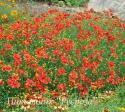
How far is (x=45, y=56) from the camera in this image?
7574 millimetres

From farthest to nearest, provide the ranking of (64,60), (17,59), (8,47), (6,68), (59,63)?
(59,63) → (8,47) → (64,60) → (17,59) → (6,68)

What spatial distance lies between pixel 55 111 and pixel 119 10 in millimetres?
7599

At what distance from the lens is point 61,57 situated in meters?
7.63

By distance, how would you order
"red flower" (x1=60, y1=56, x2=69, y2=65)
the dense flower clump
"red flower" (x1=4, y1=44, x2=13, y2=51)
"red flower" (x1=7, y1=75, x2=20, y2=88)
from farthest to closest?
"red flower" (x1=4, y1=44, x2=13, y2=51) → "red flower" (x1=60, y1=56, x2=69, y2=65) → the dense flower clump → "red flower" (x1=7, y1=75, x2=20, y2=88)

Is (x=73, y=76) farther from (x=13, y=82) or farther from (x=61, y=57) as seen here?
(x=13, y=82)

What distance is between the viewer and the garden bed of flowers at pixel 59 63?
712 centimetres

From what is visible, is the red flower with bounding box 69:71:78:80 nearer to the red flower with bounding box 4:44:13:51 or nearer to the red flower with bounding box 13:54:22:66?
the red flower with bounding box 13:54:22:66

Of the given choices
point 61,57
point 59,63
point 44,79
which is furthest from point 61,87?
point 59,63

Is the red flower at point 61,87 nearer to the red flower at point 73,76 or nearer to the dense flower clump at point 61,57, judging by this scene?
the dense flower clump at point 61,57

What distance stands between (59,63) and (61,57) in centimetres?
27

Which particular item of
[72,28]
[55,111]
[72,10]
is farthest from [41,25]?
[72,10]

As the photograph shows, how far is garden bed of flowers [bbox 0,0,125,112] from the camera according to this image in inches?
280

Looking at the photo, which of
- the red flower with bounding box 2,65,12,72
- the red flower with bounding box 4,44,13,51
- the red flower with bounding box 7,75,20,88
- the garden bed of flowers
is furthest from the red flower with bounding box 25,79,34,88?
the red flower with bounding box 4,44,13,51

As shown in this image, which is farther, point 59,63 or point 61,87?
point 59,63
